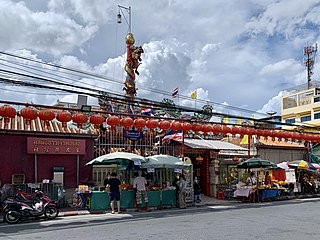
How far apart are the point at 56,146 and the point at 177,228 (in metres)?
9.81

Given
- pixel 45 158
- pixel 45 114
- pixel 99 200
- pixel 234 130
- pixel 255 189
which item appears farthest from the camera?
pixel 234 130

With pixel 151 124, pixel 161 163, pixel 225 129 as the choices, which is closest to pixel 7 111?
pixel 151 124

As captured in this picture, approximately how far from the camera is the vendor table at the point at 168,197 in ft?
61.7

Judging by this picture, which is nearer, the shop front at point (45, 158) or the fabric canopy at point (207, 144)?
the shop front at point (45, 158)

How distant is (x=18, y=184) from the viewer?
17.2 meters

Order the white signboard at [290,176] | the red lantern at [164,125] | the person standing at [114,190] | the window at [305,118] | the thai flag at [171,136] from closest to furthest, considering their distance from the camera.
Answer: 1. the person standing at [114,190]
2. the red lantern at [164,125]
3. the thai flag at [171,136]
4. the white signboard at [290,176]
5. the window at [305,118]

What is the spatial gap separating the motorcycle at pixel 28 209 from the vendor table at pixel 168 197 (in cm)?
576

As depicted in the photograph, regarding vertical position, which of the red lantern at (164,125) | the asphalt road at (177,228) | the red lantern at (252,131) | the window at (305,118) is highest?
the window at (305,118)

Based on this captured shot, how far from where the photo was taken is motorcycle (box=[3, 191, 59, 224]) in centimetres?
1359

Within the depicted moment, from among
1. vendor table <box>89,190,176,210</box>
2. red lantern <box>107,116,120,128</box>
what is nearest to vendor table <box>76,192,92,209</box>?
vendor table <box>89,190,176,210</box>

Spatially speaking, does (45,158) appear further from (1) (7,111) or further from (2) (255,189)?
(2) (255,189)

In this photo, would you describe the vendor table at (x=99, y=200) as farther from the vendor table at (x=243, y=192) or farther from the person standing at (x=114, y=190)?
the vendor table at (x=243, y=192)

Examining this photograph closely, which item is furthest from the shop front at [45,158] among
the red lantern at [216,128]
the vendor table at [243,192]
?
the vendor table at [243,192]

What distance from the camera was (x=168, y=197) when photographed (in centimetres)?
1900
